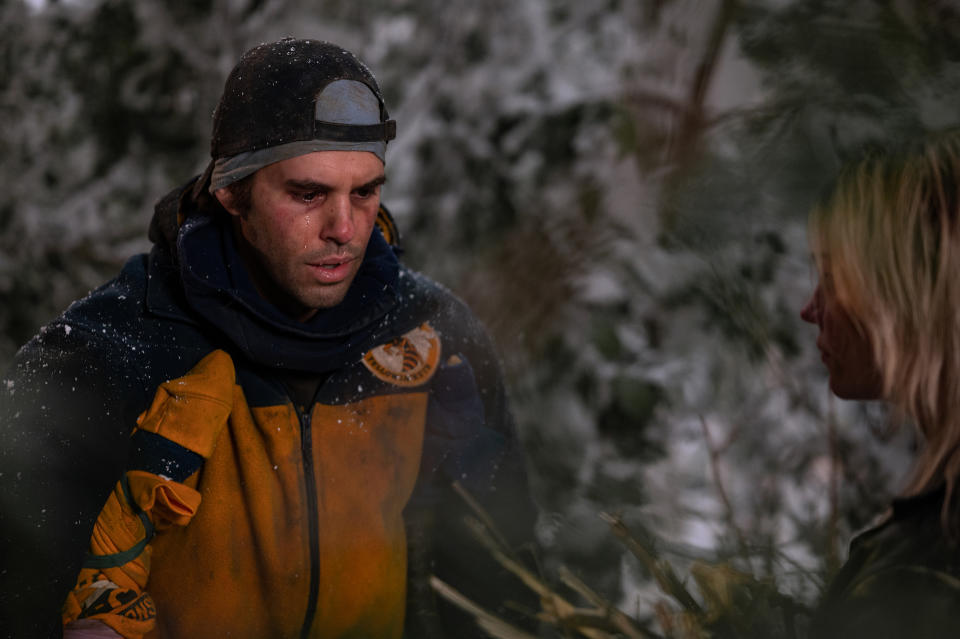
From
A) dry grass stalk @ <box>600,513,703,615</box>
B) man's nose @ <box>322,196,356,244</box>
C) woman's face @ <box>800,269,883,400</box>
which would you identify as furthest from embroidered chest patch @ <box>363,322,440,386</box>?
woman's face @ <box>800,269,883,400</box>

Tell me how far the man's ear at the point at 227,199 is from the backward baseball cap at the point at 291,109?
2 cm

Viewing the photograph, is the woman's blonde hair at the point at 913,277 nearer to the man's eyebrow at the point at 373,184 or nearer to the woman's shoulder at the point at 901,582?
the woman's shoulder at the point at 901,582

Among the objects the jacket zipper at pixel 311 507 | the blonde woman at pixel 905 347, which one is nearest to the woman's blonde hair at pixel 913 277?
the blonde woman at pixel 905 347

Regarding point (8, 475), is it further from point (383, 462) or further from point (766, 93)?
point (766, 93)

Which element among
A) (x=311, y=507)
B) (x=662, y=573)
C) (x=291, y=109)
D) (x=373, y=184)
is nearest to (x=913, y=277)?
(x=662, y=573)

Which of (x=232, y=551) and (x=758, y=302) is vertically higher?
(x=758, y=302)

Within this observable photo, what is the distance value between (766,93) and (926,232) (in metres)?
1.84

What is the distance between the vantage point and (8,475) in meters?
1.52

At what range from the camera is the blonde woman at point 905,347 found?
3.63ft

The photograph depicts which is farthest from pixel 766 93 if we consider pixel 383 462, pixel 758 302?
pixel 383 462

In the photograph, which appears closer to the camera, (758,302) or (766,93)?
Answer: (766,93)

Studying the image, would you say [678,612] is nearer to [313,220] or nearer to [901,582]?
[901,582]

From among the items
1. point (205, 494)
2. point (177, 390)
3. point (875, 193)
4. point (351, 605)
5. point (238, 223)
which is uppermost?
point (875, 193)

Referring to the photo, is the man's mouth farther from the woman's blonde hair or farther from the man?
the woman's blonde hair
